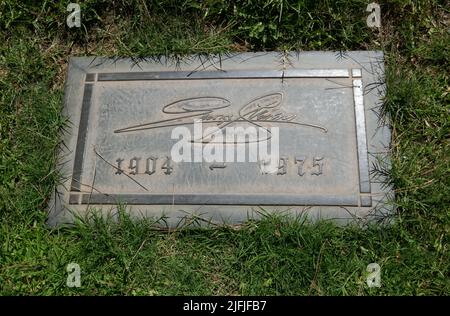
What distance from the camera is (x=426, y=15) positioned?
3.14m

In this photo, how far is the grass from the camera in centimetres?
268

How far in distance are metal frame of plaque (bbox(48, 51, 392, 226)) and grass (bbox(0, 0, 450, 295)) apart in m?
0.09

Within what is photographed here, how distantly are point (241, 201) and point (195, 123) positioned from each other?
52 cm

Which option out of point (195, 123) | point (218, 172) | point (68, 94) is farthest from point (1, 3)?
point (218, 172)
